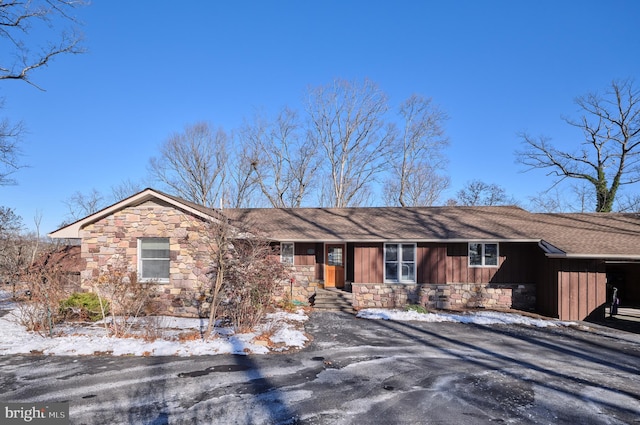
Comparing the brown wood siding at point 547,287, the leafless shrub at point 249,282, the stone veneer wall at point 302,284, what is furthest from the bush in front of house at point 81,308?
the brown wood siding at point 547,287

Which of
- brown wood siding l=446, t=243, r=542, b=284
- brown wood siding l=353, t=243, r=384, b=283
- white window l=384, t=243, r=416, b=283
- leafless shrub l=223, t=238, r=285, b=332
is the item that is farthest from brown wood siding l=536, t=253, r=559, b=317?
leafless shrub l=223, t=238, r=285, b=332

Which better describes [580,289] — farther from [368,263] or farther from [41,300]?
[41,300]

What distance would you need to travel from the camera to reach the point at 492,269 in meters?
14.6

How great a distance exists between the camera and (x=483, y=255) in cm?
1468

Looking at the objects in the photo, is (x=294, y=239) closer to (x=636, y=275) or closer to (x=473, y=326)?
(x=473, y=326)

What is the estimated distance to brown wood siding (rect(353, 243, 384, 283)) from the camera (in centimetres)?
1470

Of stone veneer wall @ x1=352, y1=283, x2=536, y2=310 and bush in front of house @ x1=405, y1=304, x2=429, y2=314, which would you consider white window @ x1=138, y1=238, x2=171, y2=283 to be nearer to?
stone veneer wall @ x1=352, y1=283, x2=536, y2=310

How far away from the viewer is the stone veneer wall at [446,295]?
14438 millimetres

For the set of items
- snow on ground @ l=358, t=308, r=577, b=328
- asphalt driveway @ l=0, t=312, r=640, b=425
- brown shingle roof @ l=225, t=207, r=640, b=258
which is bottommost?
snow on ground @ l=358, t=308, r=577, b=328

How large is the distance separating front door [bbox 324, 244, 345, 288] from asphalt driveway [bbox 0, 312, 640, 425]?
22.8 feet

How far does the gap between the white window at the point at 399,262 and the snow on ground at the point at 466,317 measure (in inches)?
73.9

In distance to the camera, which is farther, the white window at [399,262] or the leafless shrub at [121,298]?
the white window at [399,262]

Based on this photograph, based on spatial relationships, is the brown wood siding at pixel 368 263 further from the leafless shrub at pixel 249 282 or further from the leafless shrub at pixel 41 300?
the leafless shrub at pixel 41 300

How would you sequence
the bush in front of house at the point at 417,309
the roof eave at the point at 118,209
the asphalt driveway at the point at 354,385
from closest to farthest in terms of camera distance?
1. the asphalt driveway at the point at 354,385
2. the roof eave at the point at 118,209
3. the bush in front of house at the point at 417,309
